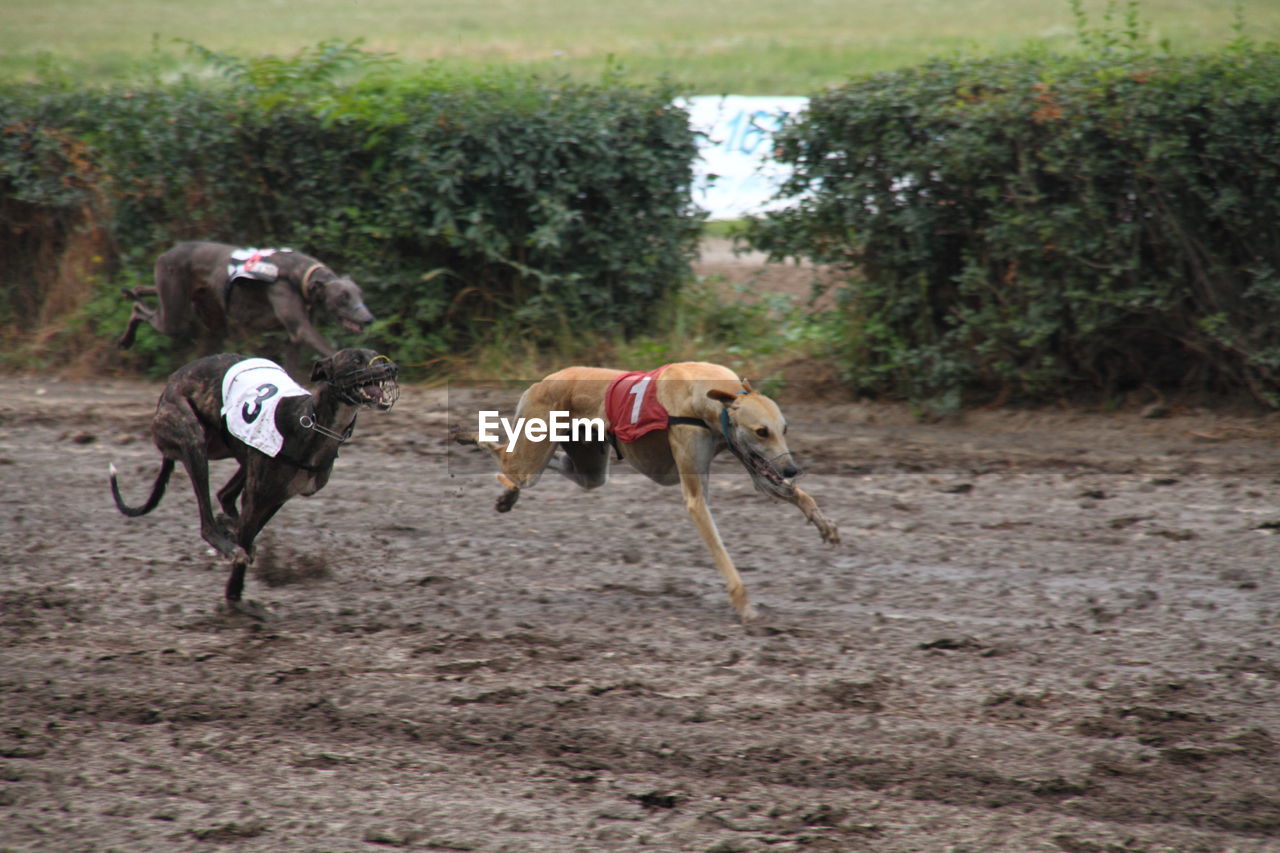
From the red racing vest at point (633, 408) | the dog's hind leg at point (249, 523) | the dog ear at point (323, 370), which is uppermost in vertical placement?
the dog ear at point (323, 370)

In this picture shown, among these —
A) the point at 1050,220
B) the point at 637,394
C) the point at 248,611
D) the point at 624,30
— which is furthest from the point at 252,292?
the point at 624,30

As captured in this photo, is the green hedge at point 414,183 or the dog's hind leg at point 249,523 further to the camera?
the green hedge at point 414,183

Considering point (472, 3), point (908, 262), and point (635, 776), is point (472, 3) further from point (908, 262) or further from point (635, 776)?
point (635, 776)

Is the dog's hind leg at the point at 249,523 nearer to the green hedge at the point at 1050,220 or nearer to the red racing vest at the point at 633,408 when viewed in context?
the red racing vest at the point at 633,408

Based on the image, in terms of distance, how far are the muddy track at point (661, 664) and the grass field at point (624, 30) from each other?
15294 mm

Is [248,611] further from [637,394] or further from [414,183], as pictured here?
[414,183]

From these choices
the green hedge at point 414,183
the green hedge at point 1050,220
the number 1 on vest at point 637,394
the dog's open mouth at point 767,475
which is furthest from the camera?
the green hedge at point 414,183

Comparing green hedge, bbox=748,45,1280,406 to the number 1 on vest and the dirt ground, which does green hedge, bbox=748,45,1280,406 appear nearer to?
the dirt ground

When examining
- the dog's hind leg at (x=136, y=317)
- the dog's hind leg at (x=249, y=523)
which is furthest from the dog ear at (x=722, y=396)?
the dog's hind leg at (x=136, y=317)

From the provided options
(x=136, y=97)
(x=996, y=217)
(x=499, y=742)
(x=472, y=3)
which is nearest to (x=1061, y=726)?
(x=499, y=742)

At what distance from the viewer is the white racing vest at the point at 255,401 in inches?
217

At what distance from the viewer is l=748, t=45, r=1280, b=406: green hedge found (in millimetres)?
8422

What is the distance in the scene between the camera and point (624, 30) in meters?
34.9

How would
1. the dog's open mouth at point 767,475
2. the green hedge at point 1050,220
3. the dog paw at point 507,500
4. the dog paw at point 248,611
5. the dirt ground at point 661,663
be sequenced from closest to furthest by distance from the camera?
1. the dirt ground at point 661,663
2. the dog's open mouth at point 767,475
3. the dog paw at point 248,611
4. the dog paw at point 507,500
5. the green hedge at point 1050,220
